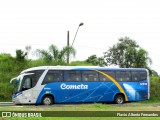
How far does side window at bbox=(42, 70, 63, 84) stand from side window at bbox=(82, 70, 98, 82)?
5.91 feet

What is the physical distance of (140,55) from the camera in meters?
49.8

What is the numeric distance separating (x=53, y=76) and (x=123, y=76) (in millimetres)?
5666

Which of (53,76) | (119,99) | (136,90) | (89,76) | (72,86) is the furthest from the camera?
(136,90)

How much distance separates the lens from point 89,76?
30.7m

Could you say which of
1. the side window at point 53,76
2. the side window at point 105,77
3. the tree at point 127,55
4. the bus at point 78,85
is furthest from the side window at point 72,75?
the tree at point 127,55

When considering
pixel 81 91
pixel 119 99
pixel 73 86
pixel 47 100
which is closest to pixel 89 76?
pixel 81 91

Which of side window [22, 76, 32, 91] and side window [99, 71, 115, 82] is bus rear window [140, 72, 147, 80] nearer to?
side window [99, 71, 115, 82]

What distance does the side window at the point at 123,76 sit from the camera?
31.6m

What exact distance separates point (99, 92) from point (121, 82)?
191 centimetres

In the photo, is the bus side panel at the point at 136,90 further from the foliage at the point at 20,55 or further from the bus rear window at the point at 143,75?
the foliage at the point at 20,55

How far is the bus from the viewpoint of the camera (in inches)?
1141

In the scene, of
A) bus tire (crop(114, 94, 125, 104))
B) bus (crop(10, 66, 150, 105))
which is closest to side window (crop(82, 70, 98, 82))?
bus (crop(10, 66, 150, 105))

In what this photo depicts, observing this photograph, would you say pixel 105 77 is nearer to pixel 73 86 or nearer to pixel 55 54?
pixel 73 86

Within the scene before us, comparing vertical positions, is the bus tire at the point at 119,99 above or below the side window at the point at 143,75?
below
